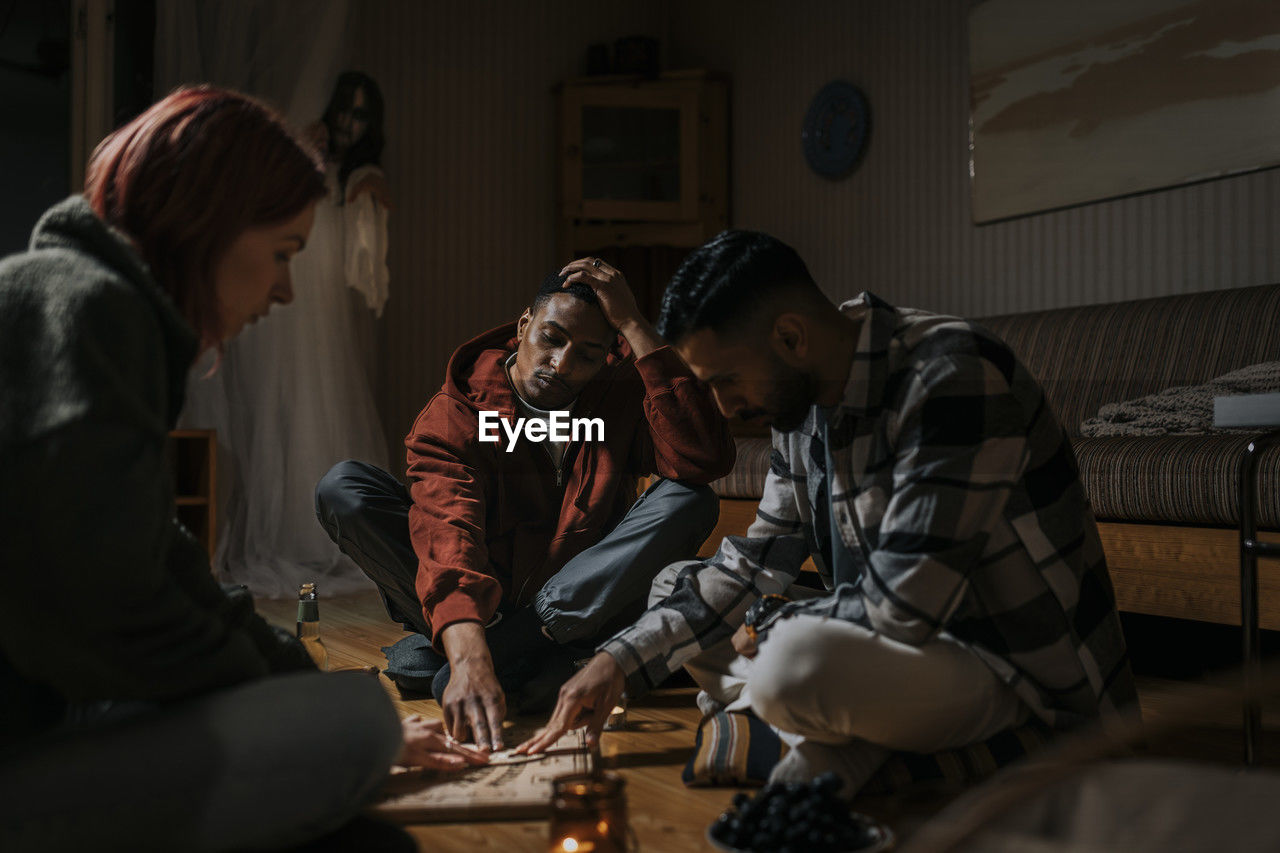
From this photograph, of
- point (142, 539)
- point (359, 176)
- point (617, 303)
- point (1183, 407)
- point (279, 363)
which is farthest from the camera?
point (359, 176)

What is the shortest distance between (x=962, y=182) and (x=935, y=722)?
2659mm

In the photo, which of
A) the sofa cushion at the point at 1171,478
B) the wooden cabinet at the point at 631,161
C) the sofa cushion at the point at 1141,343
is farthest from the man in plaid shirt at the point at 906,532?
the wooden cabinet at the point at 631,161

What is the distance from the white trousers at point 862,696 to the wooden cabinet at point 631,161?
122 inches

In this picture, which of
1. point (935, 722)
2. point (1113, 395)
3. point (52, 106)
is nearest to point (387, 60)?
point (52, 106)

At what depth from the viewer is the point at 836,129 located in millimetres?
3859

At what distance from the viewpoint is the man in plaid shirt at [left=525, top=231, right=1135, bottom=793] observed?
3.58ft

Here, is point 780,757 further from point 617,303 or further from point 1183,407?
point 1183,407

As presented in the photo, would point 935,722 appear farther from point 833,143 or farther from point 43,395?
point 833,143

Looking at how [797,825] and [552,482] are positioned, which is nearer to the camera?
[797,825]

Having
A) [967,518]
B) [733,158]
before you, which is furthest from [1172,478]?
[733,158]

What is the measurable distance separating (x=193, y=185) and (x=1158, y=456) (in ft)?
5.53

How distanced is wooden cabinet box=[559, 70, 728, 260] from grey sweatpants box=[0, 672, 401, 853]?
11.0 feet

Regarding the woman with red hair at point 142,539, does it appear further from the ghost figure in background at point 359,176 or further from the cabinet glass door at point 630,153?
the cabinet glass door at point 630,153

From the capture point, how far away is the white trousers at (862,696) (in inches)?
43.4
